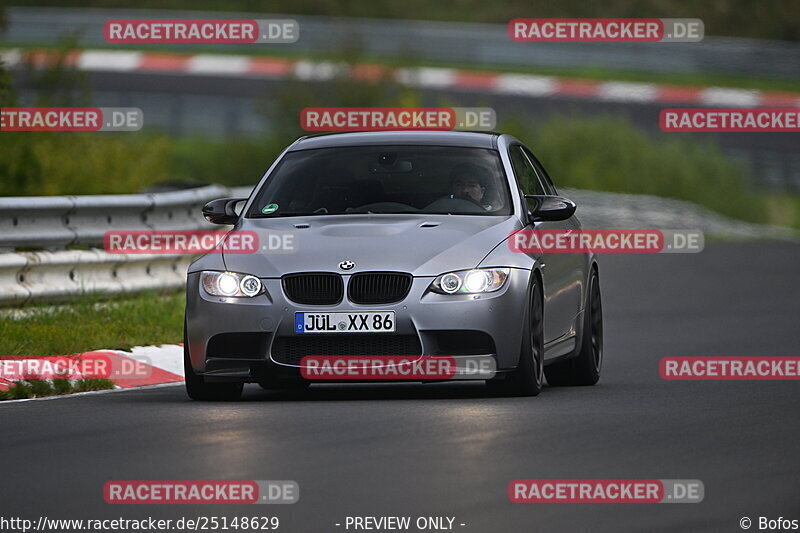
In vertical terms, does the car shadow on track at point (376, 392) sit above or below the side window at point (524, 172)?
below

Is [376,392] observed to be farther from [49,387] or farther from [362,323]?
[49,387]

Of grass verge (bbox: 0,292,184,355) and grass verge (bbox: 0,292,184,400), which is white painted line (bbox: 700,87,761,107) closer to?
grass verge (bbox: 0,292,184,400)

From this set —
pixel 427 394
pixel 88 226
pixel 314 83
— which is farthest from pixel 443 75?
pixel 427 394

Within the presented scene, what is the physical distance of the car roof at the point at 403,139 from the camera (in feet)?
42.0

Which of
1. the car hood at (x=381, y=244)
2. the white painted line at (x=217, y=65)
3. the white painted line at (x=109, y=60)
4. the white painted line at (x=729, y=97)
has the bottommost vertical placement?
the white painted line at (x=729, y=97)

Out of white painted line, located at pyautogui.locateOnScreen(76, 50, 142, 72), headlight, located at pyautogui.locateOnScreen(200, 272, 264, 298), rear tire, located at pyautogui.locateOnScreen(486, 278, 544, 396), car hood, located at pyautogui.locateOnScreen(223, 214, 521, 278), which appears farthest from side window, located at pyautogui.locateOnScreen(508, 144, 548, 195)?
white painted line, located at pyautogui.locateOnScreen(76, 50, 142, 72)

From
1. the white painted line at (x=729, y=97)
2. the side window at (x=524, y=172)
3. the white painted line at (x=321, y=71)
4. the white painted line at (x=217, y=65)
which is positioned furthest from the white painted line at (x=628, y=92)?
the side window at (x=524, y=172)

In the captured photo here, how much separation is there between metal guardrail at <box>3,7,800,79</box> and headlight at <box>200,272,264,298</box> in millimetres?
37554

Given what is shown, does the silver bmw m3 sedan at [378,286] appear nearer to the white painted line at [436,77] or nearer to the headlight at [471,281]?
the headlight at [471,281]

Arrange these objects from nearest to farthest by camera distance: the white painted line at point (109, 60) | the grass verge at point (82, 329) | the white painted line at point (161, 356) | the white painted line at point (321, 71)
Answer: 1. the grass verge at point (82, 329)
2. the white painted line at point (161, 356)
3. the white painted line at point (321, 71)
4. the white painted line at point (109, 60)

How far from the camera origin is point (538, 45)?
53.5 metres

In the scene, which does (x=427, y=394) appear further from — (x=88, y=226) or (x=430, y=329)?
(x=88, y=226)

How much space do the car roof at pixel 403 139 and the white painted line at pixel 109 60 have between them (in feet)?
118

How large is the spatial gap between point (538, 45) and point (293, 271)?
42752mm
